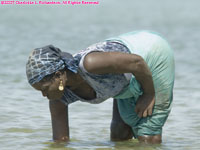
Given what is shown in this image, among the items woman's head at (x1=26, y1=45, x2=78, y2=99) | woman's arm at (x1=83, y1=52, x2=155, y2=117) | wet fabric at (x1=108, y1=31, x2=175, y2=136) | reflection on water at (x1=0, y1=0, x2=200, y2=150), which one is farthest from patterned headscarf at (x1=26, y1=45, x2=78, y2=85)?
reflection on water at (x1=0, y1=0, x2=200, y2=150)

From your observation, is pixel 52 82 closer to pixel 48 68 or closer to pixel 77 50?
pixel 48 68

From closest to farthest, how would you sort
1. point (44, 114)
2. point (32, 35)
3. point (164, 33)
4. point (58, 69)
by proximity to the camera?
point (58, 69)
point (44, 114)
point (32, 35)
point (164, 33)

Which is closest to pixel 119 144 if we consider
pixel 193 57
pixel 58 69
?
pixel 58 69

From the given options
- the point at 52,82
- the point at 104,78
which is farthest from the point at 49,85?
the point at 104,78

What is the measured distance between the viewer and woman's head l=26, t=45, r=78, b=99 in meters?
4.51

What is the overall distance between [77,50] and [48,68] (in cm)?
796

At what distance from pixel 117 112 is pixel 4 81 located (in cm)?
364

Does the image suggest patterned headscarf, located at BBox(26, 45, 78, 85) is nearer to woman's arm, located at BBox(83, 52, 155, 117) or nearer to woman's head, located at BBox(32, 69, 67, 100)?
woman's head, located at BBox(32, 69, 67, 100)

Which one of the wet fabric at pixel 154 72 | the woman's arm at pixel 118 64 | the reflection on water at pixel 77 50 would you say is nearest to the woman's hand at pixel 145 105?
the wet fabric at pixel 154 72

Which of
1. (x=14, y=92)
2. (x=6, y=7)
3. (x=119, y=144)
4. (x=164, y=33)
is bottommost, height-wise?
(x=119, y=144)

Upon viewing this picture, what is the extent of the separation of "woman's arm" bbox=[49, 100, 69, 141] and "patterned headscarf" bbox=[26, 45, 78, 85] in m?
0.52

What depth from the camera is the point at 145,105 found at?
4875mm

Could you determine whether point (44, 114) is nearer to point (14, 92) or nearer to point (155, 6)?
point (14, 92)

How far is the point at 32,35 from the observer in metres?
14.8
